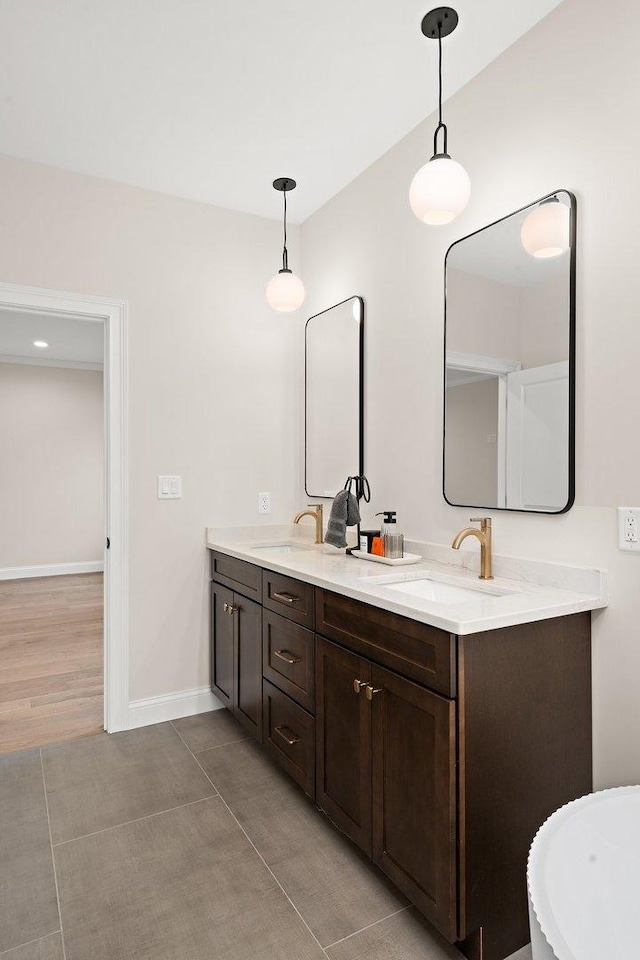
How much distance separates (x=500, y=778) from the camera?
1.43 meters

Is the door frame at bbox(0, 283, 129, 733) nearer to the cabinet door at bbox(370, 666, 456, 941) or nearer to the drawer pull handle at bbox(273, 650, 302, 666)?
the drawer pull handle at bbox(273, 650, 302, 666)

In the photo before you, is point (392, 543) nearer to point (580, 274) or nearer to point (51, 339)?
point (580, 274)

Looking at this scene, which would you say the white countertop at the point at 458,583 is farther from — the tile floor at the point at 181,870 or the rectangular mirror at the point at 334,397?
the tile floor at the point at 181,870

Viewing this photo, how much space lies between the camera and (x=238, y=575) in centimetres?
267

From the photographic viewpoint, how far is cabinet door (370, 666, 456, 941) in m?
1.38

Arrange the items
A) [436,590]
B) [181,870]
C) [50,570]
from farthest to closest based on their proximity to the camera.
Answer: [50,570]
[436,590]
[181,870]

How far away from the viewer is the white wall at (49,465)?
6.53 m

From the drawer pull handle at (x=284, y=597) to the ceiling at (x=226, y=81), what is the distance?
6.24ft

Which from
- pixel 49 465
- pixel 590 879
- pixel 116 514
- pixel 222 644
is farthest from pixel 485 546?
pixel 49 465

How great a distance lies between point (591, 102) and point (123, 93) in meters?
1.66

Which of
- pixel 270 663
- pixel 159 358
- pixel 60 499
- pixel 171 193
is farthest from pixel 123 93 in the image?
pixel 60 499

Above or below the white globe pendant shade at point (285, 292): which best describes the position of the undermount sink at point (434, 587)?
below

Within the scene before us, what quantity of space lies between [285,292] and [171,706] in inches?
83.3

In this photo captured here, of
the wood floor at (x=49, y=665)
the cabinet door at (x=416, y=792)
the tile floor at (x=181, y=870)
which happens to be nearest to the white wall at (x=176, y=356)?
the wood floor at (x=49, y=665)
